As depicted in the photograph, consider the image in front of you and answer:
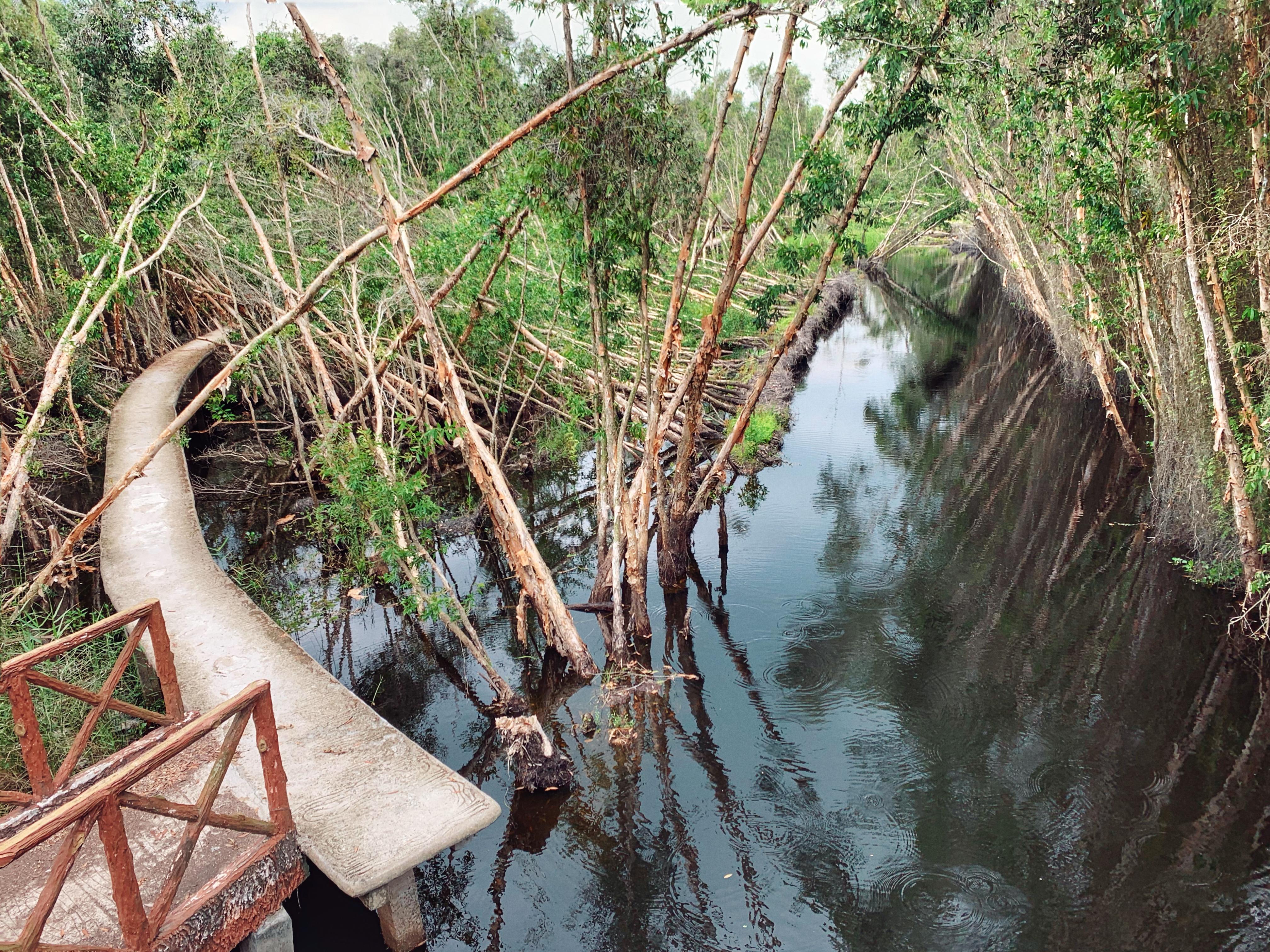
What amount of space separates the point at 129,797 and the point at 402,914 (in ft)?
7.31

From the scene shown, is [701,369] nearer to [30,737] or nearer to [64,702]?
[30,737]

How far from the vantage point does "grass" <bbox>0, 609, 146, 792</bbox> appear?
6227 mm

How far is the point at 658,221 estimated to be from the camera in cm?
888

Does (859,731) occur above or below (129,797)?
below

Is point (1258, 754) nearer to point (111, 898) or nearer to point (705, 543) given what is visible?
point (705, 543)

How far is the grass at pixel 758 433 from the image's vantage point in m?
15.1

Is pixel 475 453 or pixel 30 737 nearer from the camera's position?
pixel 30 737

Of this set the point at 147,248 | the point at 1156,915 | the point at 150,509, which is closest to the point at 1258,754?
the point at 1156,915

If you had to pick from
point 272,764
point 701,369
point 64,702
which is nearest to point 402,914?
point 272,764

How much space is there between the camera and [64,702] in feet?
22.7

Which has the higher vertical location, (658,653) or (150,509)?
(150,509)

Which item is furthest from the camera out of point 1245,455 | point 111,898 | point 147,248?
point 147,248

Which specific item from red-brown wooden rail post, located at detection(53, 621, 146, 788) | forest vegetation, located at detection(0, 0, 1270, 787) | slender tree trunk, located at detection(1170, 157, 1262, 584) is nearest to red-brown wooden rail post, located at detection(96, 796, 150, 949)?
red-brown wooden rail post, located at detection(53, 621, 146, 788)

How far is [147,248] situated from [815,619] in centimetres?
1170
